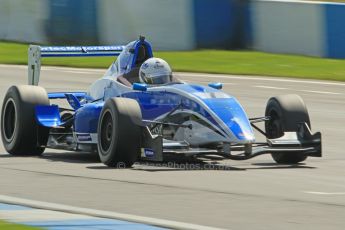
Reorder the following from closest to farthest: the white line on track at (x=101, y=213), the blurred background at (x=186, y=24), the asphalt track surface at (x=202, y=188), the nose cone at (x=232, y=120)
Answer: the white line on track at (x=101, y=213), the asphalt track surface at (x=202, y=188), the nose cone at (x=232, y=120), the blurred background at (x=186, y=24)

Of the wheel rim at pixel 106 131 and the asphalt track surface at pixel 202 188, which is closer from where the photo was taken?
the asphalt track surface at pixel 202 188

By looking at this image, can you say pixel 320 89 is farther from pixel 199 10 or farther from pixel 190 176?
pixel 190 176

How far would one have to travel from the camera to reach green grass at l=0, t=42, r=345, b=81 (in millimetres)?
26125

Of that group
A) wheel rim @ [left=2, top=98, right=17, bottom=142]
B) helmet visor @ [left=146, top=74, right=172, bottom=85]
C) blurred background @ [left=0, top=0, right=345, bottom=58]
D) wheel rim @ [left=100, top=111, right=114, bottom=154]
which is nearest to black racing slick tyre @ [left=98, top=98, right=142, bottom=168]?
wheel rim @ [left=100, top=111, right=114, bottom=154]

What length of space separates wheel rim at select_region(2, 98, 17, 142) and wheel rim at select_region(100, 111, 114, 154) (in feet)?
6.30

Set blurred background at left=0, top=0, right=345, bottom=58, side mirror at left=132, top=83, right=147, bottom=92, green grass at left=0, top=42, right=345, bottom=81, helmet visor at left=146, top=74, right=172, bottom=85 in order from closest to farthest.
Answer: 1. side mirror at left=132, top=83, right=147, bottom=92
2. helmet visor at left=146, top=74, right=172, bottom=85
3. green grass at left=0, top=42, right=345, bottom=81
4. blurred background at left=0, top=0, right=345, bottom=58

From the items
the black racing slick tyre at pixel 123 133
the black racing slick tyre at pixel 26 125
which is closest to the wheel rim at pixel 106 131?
the black racing slick tyre at pixel 123 133

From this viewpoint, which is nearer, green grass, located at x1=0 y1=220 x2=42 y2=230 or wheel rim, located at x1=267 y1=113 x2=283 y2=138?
green grass, located at x1=0 y1=220 x2=42 y2=230

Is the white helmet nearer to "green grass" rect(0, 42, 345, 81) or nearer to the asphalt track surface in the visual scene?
the asphalt track surface

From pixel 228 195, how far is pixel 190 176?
147 centimetres

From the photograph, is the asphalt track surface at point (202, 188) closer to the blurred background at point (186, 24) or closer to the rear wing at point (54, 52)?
the rear wing at point (54, 52)

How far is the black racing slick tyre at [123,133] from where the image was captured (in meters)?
11.7

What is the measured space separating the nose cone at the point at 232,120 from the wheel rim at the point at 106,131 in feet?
3.59

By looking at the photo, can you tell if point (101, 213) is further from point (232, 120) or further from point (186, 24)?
point (186, 24)
